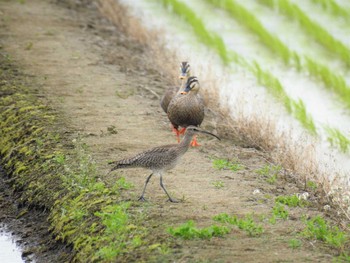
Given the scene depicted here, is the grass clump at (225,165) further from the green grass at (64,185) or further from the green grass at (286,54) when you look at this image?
the green grass at (286,54)

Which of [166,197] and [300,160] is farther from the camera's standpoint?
[300,160]

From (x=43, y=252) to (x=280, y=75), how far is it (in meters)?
5.98

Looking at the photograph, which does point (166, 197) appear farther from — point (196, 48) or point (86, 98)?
point (196, 48)

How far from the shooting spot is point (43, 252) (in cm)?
751

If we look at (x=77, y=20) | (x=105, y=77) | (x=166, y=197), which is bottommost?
(x=77, y=20)

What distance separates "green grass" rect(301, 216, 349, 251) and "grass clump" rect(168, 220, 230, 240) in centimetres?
61

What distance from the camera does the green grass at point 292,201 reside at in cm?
757

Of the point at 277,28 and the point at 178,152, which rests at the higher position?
the point at 178,152

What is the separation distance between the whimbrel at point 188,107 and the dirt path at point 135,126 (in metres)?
0.27

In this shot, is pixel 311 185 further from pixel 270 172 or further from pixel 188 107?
pixel 188 107

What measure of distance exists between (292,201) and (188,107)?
199 centimetres

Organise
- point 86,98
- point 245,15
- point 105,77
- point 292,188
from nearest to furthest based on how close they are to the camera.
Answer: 1. point 292,188
2. point 86,98
3. point 105,77
4. point 245,15

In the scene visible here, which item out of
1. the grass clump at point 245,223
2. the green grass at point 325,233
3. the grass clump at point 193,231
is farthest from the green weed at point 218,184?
the grass clump at point 193,231

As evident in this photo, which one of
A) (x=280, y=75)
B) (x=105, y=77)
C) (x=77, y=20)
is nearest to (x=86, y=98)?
(x=105, y=77)
